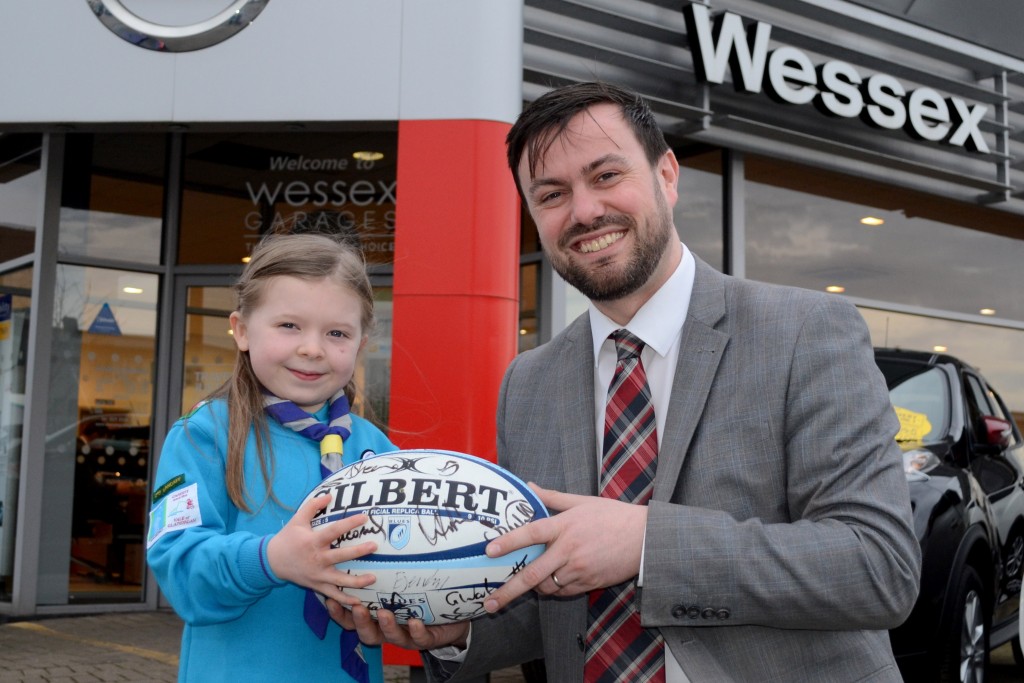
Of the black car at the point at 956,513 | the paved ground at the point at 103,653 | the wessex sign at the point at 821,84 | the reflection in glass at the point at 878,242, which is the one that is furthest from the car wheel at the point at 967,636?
the reflection in glass at the point at 878,242

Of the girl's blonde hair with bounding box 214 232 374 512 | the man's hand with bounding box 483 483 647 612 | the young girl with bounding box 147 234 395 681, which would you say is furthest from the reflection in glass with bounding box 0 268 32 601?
the man's hand with bounding box 483 483 647 612

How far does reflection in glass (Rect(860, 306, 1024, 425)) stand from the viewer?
1159 centimetres

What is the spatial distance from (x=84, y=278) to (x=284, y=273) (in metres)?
7.51

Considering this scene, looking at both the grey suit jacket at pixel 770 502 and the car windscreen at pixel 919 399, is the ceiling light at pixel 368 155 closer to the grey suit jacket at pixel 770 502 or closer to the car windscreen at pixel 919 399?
the car windscreen at pixel 919 399

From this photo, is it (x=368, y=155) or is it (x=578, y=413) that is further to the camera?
(x=368, y=155)

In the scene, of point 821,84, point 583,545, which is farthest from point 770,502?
point 821,84

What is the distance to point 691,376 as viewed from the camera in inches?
83.8

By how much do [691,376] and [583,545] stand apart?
48cm

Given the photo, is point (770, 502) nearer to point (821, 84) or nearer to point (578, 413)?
point (578, 413)

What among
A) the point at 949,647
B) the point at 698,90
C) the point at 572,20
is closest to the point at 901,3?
the point at 698,90

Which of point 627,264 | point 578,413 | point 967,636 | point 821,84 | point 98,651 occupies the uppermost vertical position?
point 821,84

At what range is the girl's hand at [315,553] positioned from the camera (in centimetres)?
197

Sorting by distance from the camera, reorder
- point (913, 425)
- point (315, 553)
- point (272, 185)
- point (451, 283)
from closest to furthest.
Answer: point (315, 553), point (913, 425), point (451, 283), point (272, 185)

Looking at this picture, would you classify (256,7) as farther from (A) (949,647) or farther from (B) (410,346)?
(A) (949,647)
